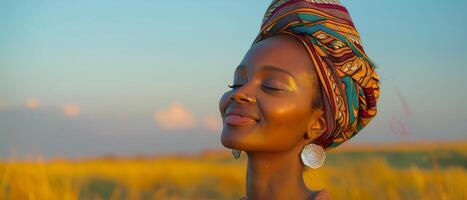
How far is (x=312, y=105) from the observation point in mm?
3213

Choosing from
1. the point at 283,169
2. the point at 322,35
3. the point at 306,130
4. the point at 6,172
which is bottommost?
the point at 6,172

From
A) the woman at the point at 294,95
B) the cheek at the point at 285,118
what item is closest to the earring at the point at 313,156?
the woman at the point at 294,95

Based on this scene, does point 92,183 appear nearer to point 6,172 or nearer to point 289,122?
point 6,172

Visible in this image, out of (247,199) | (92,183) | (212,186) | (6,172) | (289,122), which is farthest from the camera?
(92,183)

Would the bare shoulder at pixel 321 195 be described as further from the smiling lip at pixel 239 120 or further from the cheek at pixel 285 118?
the smiling lip at pixel 239 120

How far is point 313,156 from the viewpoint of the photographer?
3.28 meters

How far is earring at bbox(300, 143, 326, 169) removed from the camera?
A: 3.26m

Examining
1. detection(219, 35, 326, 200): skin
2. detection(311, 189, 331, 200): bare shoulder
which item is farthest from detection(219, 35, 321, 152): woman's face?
detection(311, 189, 331, 200): bare shoulder

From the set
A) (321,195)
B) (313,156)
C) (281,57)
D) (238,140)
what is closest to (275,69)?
(281,57)

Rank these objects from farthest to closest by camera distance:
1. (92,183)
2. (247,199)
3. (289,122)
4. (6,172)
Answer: (92,183)
(6,172)
(247,199)
(289,122)

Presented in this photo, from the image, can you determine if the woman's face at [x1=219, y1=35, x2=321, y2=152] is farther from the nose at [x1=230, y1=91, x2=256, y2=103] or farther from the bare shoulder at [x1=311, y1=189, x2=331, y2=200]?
the bare shoulder at [x1=311, y1=189, x2=331, y2=200]

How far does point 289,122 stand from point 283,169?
0.29 m

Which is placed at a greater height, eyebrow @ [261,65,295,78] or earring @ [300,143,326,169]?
eyebrow @ [261,65,295,78]

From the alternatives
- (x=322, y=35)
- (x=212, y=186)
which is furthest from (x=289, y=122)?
(x=212, y=186)
